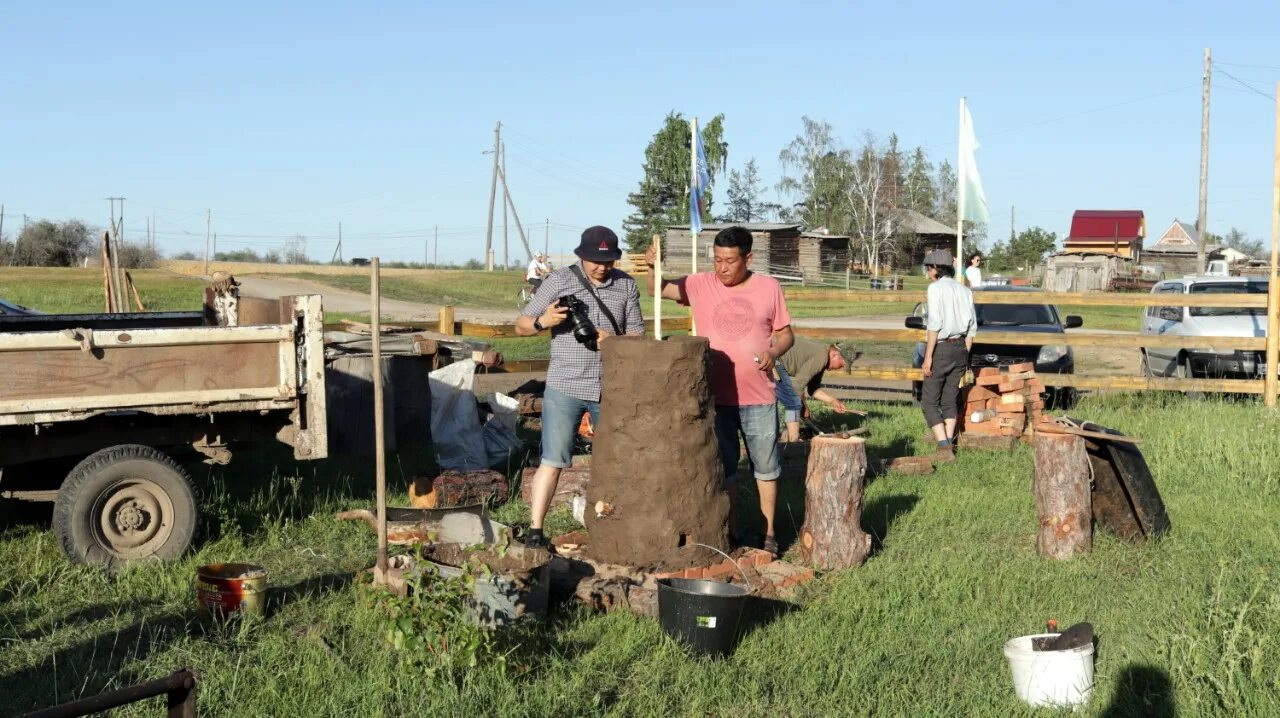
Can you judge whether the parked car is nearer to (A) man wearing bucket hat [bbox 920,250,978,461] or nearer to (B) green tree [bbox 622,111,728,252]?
(A) man wearing bucket hat [bbox 920,250,978,461]

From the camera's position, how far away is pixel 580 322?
23.3 ft

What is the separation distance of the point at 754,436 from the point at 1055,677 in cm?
262

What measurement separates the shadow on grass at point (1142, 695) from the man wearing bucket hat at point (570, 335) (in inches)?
128

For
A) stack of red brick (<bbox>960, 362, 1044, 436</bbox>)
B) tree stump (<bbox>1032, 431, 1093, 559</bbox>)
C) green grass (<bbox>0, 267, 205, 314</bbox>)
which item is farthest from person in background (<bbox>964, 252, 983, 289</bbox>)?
green grass (<bbox>0, 267, 205, 314</bbox>)

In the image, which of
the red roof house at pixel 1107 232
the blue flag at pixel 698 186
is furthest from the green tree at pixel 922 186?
the blue flag at pixel 698 186

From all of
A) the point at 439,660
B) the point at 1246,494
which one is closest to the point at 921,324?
the point at 1246,494

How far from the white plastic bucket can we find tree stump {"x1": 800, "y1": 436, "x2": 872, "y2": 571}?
6.74ft

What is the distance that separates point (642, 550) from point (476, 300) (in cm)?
3973

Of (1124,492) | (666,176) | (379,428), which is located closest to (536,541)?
(379,428)

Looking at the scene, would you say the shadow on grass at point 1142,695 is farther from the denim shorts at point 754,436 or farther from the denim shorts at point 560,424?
the denim shorts at point 560,424

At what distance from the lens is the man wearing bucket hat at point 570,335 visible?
7109 mm

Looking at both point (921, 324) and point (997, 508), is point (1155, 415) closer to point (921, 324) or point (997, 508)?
point (921, 324)

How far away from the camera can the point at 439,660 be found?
4949mm

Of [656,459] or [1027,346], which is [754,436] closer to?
[656,459]
